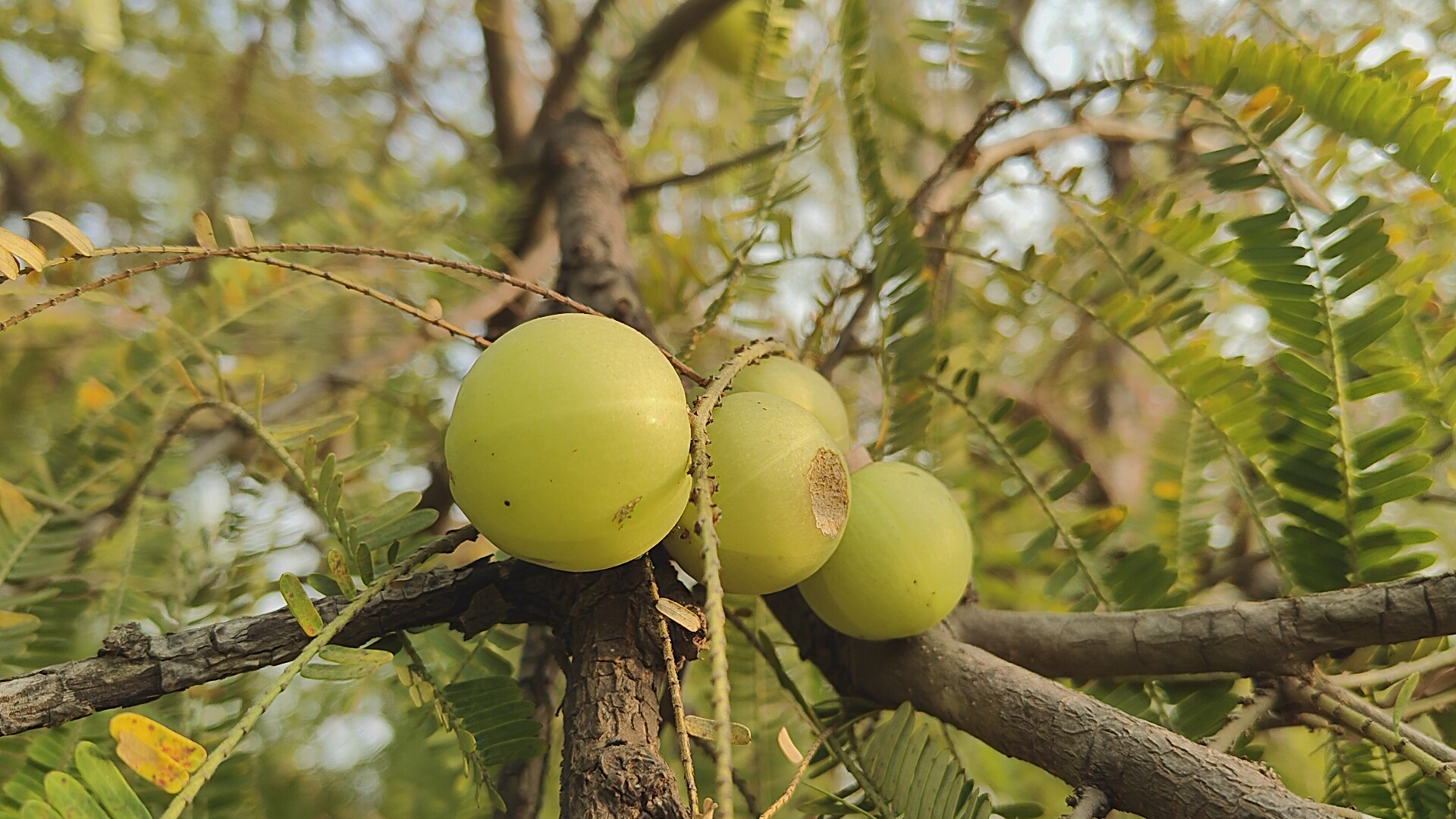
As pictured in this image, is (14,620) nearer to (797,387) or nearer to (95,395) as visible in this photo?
(95,395)

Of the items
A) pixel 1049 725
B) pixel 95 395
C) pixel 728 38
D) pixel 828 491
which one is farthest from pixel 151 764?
pixel 728 38

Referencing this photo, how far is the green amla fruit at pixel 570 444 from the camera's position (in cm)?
63

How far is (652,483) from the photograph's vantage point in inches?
25.4

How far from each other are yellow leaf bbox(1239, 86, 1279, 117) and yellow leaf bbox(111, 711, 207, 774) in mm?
1133

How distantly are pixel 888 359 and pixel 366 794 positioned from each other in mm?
1324

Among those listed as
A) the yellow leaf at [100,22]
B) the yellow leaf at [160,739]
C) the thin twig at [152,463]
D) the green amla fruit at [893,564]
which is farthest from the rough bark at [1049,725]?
the yellow leaf at [100,22]

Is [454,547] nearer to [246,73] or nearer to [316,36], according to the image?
[246,73]

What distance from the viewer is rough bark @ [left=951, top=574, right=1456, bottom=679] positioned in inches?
28.0

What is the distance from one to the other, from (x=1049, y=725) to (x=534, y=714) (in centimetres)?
49

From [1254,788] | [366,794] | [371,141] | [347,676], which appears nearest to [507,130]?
[371,141]

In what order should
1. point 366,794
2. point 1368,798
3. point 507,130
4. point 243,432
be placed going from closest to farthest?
point 1368,798, point 243,432, point 366,794, point 507,130

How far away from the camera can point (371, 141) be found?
285 cm

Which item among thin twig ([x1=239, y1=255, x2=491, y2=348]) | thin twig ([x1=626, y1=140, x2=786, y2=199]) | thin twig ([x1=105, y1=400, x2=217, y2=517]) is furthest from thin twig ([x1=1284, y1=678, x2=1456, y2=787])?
thin twig ([x1=105, y1=400, x2=217, y2=517])

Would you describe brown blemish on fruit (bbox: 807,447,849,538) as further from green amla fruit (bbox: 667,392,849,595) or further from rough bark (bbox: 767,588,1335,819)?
rough bark (bbox: 767,588,1335,819)
